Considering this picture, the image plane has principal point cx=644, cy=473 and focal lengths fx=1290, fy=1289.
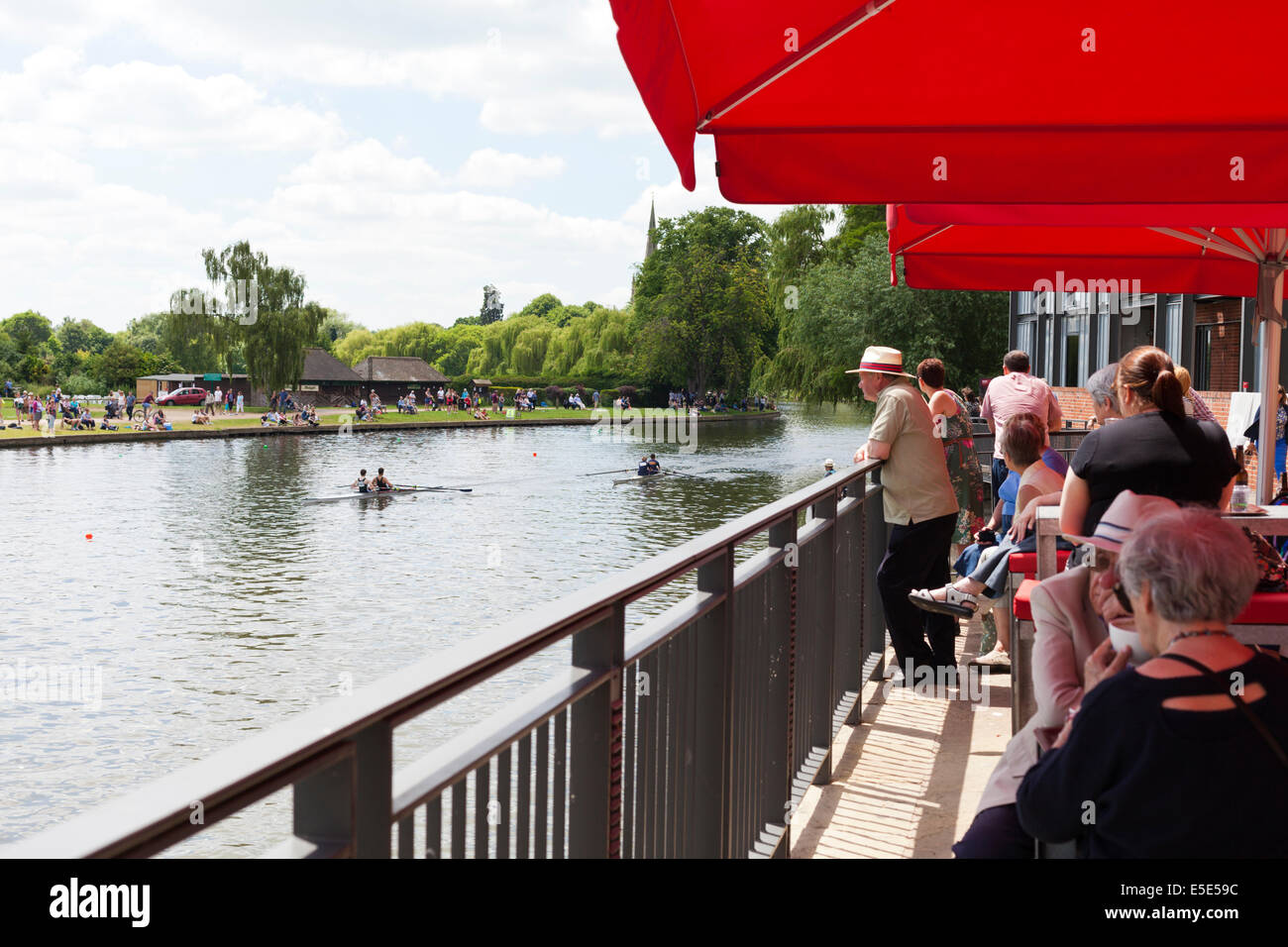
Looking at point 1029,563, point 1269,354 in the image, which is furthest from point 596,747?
point 1269,354

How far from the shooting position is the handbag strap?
216 cm

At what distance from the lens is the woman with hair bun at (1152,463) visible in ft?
13.2

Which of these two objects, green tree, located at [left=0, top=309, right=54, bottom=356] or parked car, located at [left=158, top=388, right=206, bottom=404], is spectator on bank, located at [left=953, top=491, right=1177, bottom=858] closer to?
parked car, located at [left=158, top=388, right=206, bottom=404]

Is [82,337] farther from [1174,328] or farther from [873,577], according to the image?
[873,577]

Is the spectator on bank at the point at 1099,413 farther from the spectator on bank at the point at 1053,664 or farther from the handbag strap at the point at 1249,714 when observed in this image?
the handbag strap at the point at 1249,714

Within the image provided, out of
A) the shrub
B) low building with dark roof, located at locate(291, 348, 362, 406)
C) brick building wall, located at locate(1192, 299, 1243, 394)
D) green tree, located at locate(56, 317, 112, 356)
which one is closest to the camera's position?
brick building wall, located at locate(1192, 299, 1243, 394)

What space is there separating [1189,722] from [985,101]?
2202mm

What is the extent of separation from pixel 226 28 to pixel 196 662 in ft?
393

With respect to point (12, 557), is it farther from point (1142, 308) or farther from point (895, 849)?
point (895, 849)

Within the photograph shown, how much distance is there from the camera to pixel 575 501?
144 ft

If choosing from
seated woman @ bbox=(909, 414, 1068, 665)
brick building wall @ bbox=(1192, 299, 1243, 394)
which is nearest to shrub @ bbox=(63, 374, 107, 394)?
brick building wall @ bbox=(1192, 299, 1243, 394)

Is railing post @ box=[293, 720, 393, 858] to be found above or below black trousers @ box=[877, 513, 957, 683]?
above

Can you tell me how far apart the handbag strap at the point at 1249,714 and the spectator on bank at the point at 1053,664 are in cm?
59
